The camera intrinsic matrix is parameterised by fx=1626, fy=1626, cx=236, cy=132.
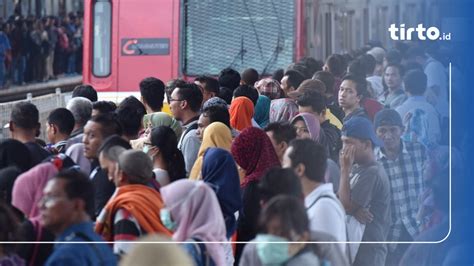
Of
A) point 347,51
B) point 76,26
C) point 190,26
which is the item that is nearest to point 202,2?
point 190,26

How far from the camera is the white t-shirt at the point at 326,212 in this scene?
7.10 metres

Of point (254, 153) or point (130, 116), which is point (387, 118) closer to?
point (254, 153)

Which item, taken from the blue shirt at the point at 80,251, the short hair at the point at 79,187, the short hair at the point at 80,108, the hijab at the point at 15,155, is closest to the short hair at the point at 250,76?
the short hair at the point at 80,108

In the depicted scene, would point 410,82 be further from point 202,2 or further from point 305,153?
point 202,2

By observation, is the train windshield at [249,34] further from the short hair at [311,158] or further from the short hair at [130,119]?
the short hair at [311,158]

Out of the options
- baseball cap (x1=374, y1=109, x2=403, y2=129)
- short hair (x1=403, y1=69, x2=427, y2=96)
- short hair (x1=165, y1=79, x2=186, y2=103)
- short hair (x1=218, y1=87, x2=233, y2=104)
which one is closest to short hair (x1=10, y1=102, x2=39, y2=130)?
baseball cap (x1=374, y1=109, x2=403, y2=129)

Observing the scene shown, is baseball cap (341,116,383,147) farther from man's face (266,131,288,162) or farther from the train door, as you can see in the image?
the train door

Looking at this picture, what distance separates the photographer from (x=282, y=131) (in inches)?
305

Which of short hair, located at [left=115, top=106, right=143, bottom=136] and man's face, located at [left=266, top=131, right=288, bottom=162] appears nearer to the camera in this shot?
man's face, located at [left=266, top=131, right=288, bottom=162]

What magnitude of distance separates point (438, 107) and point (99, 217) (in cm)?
166

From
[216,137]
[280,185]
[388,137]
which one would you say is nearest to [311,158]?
[280,185]

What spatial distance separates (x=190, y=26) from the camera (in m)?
9.77

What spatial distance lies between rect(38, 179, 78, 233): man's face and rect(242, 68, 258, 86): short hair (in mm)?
2251

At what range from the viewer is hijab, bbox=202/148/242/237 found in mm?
7629
